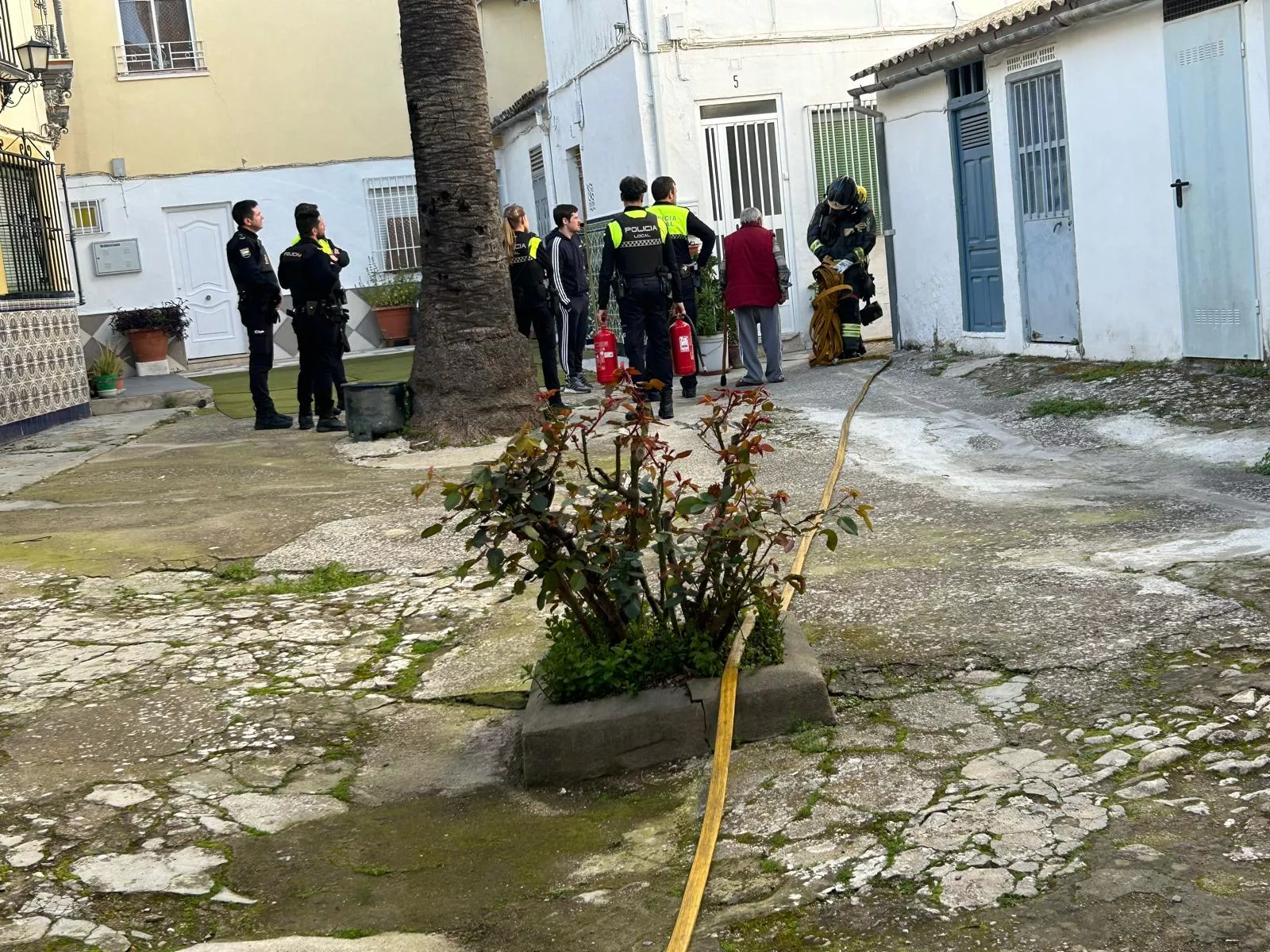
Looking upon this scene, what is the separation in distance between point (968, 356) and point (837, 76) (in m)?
4.94

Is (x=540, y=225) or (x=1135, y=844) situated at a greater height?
(x=540, y=225)

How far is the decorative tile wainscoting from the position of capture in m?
12.3

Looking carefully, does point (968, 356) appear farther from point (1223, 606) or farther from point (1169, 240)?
point (1223, 606)

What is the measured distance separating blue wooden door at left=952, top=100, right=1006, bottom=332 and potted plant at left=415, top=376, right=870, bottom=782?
30.8 ft

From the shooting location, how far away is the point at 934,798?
3566 mm

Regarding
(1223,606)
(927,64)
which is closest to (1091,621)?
(1223,606)

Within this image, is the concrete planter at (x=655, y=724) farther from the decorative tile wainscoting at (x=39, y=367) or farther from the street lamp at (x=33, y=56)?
the street lamp at (x=33, y=56)

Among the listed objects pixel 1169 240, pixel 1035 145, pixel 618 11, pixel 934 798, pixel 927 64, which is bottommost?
pixel 934 798

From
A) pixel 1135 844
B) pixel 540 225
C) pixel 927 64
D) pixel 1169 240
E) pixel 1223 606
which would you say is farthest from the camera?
pixel 540 225

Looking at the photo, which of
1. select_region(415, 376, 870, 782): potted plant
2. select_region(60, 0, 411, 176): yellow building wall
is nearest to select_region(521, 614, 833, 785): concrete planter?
select_region(415, 376, 870, 782): potted plant

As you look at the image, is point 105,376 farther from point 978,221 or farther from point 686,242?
point 978,221

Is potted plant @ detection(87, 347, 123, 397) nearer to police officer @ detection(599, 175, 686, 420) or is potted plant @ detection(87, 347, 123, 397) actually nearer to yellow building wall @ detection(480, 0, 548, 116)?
police officer @ detection(599, 175, 686, 420)

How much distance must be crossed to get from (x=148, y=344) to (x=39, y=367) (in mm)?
7656

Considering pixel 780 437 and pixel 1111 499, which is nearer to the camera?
pixel 1111 499
